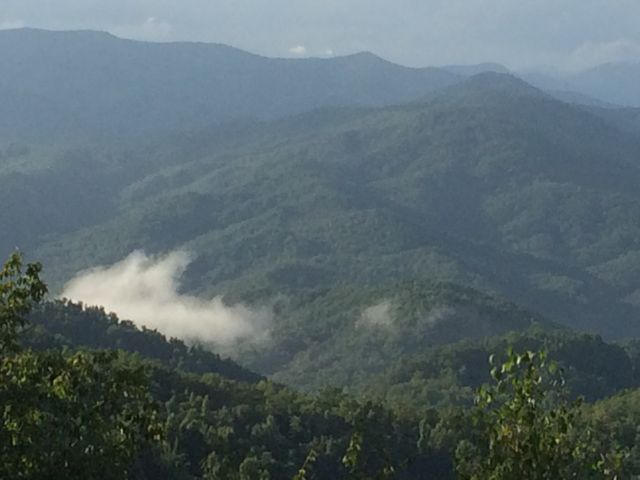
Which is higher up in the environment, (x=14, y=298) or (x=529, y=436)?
(x=14, y=298)

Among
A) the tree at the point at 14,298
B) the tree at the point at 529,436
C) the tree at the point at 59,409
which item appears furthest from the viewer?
the tree at the point at 14,298

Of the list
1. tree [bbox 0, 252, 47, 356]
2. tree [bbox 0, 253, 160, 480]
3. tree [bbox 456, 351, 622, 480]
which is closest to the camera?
tree [bbox 456, 351, 622, 480]

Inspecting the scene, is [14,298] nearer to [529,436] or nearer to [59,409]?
[59,409]

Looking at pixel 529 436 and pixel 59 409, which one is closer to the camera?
pixel 529 436

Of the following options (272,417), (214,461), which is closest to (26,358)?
(214,461)

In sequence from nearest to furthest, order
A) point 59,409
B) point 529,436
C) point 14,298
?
point 529,436 → point 59,409 → point 14,298

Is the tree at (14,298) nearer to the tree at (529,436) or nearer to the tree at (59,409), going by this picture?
the tree at (59,409)

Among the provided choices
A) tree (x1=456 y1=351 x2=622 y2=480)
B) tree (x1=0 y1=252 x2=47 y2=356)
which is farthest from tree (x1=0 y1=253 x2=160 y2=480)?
tree (x1=456 y1=351 x2=622 y2=480)

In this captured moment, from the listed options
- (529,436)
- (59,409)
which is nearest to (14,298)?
(59,409)

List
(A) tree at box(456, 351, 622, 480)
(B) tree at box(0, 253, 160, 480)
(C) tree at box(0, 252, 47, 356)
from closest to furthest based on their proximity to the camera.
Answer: (A) tree at box(456, 351, 622, 480), (B) tree at box(0, 253, 160, 480), (C) tree at box(0, 252, 47, 356)

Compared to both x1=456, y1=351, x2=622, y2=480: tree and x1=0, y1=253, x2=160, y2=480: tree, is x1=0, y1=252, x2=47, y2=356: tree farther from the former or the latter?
x1=456, y1=351, x2=622, y2=480: tree

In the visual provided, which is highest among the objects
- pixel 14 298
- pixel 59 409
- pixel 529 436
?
pixel 14 298

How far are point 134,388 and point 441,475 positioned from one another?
12915 cm

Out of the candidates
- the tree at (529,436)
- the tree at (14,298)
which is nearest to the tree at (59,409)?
the tree at (14,298)
